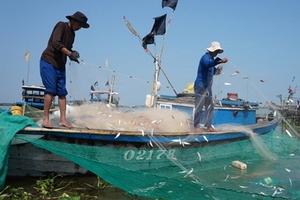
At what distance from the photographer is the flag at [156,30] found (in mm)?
8955

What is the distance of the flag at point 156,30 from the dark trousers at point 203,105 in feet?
10.3

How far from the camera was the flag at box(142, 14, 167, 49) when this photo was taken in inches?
353

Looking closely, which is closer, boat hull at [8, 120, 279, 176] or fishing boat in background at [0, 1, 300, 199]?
fishing boat in background at [0, 1, 300, 199]

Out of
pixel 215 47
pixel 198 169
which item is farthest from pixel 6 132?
pixel 215 47

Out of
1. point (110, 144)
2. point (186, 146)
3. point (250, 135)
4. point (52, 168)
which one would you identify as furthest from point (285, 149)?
point (52, 168)

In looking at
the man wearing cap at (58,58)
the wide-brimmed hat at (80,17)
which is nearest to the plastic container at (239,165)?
the man wearing cap at (58,58)

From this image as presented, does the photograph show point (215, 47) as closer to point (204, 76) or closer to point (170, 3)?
point (204, 76)

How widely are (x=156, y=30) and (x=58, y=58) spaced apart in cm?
480

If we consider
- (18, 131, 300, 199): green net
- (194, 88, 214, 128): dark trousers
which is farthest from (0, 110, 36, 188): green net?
(194, 88, 214, 128): dark trousers

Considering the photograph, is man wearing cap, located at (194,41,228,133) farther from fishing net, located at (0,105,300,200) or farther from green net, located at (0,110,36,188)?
green net, located at (0,110,36,188)

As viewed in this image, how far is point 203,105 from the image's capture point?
6.43 metres

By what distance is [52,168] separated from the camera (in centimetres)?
477

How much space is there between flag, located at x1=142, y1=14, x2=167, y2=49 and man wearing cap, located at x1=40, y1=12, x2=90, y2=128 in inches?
163

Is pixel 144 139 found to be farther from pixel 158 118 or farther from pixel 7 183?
pixel 7 183
